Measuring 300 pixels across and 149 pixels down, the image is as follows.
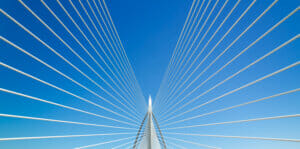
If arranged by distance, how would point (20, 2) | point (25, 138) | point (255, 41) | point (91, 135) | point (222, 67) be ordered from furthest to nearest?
point (91, 135) → point (222, 67) → point (255, 41) → point (20, 2) → point (25, 138)

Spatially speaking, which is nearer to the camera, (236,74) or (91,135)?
(236,74)

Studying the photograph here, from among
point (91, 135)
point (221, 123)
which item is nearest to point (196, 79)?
point (221, 123)

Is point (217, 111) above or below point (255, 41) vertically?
below

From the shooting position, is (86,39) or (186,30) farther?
(186,30)

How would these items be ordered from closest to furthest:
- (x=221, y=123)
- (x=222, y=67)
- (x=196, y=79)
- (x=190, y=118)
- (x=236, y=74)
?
(x=236, y=74)
(x=221, y=123)
(x=222, y=67)
(x=190, y=118)
(x=196, y=79)

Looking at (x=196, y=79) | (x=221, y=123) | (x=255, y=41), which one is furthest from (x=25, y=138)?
(x=196, y=79)

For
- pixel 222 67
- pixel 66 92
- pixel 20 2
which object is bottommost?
pixel 66 92

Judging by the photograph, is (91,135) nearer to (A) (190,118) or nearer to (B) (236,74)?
(A) (190,118)

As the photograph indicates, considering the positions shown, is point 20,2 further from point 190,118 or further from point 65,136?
point 190,118

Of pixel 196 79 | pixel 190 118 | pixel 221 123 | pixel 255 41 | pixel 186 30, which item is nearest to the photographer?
pixel 255 41
